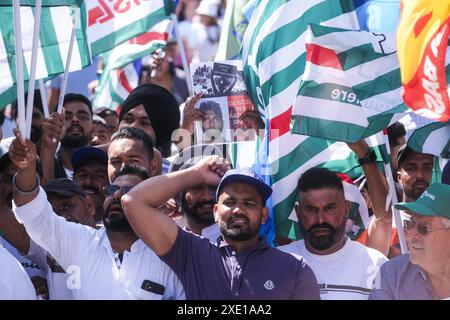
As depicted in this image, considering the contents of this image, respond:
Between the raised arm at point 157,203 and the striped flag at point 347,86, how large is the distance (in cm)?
83

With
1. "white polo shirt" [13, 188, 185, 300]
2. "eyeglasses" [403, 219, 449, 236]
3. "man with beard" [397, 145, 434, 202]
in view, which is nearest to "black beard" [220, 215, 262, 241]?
"white polo shirt" [13, 188, 185, 300]

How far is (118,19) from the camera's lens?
9.43 metres

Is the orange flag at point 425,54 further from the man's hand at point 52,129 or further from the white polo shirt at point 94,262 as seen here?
the man's hand at point 52,129

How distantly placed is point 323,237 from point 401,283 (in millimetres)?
673

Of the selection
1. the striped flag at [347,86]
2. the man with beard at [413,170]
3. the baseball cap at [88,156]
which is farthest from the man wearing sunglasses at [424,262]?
the baseball cap at [88,156]

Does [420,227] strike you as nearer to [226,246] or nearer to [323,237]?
[323,237]

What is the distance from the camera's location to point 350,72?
7266 mm

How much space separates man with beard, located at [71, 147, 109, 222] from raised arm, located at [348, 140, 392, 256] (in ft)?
5.22

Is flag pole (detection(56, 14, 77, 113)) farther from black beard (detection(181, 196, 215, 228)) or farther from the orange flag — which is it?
the orange flag

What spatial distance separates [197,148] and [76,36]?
1403 millimetres

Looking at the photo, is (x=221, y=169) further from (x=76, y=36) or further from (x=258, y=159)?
(x=76, y=36)

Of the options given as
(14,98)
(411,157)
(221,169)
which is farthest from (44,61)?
(411,157)

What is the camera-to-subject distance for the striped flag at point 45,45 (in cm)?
788
